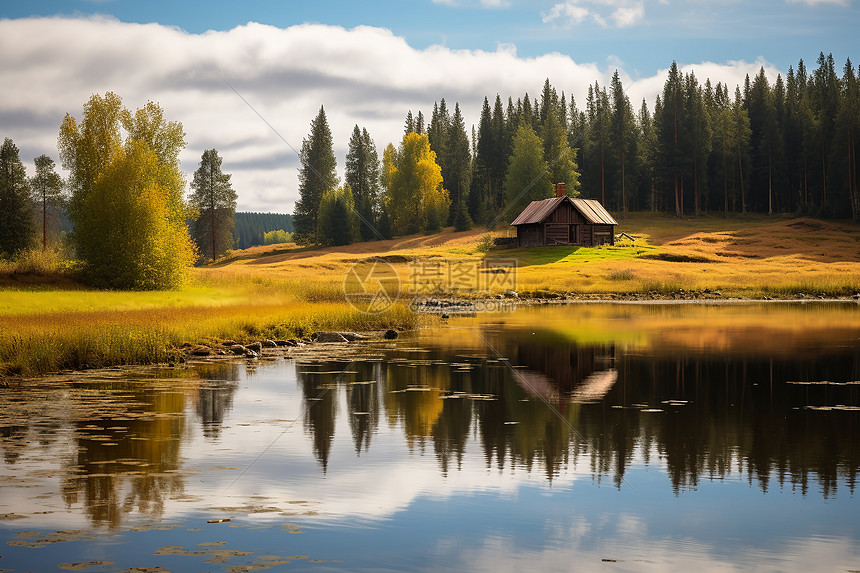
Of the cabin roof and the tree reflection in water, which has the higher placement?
the cabin roof

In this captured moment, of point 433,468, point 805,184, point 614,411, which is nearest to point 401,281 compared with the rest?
point 614,411

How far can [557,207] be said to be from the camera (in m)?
92.5

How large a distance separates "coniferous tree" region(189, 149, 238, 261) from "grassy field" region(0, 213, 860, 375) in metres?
3.75

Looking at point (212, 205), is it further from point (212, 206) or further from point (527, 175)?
point (527, 175)

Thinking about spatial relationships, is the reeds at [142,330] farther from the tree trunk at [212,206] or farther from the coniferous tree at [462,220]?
the tree trunk at [212,206]

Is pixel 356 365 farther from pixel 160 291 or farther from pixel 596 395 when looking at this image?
pixel 160 291

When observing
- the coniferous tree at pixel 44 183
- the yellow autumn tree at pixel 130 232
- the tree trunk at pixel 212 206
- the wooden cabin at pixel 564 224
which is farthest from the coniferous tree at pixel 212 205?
the yellow autumn tree at pixel 130 232

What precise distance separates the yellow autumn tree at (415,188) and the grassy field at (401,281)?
633 centimetres

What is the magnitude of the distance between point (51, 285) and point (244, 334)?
25.1m

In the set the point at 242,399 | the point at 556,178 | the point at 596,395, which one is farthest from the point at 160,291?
the point at 556,178

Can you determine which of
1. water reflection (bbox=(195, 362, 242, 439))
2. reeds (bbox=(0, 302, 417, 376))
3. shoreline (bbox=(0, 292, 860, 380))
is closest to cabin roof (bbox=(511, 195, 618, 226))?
shoreline (bbox=(0, 292, 860, 380))

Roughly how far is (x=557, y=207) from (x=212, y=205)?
180 ft

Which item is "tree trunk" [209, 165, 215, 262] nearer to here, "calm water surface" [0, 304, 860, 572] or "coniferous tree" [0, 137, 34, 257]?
"coniferous tree" [0, 137, 34, 257]

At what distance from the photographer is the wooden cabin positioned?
303 ft
